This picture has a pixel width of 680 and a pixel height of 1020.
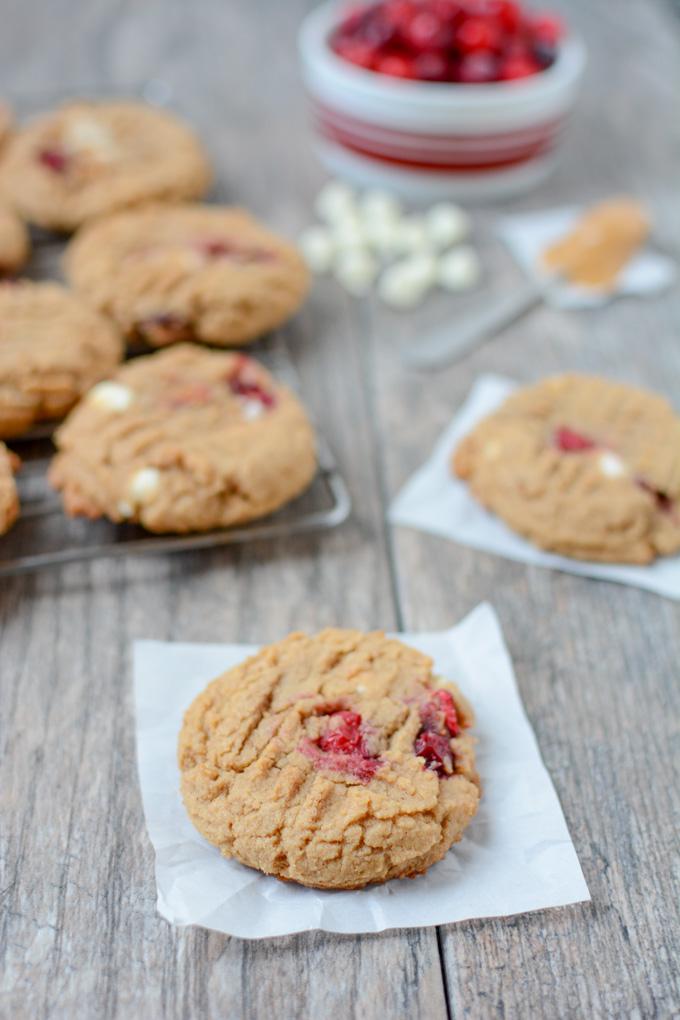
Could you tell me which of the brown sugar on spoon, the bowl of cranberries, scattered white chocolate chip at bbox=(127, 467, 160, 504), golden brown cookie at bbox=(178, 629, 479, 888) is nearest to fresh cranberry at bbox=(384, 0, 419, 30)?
the bowl of cranberries

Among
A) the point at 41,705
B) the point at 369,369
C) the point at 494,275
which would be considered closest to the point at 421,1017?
the point at 41,705

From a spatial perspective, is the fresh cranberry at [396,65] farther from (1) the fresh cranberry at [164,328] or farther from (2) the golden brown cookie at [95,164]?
(1) the fresh cranberry at [164,328]

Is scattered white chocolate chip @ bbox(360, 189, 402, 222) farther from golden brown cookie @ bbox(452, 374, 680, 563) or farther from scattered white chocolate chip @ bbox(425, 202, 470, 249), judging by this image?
golden brown cookie @ bbox(452, 374, 680, 563)

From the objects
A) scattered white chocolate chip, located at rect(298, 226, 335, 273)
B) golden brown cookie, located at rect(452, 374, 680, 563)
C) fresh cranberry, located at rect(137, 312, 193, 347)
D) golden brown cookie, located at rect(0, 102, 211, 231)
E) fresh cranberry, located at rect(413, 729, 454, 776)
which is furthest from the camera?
scattered white chocolate chip, located at rect(298, 226, 335, 273)

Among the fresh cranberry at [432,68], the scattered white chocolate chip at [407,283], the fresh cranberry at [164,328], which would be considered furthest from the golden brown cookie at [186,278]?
the fresh cranberry at [432,68]

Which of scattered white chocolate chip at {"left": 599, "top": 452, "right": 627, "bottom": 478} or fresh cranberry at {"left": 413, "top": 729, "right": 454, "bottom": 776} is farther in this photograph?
scattered white chocolate chip at {"left": 599, "top": 452, "right": 627, "bottom": 478}

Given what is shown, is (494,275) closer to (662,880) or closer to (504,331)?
(504,331)

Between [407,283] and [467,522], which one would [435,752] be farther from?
[407,283]
